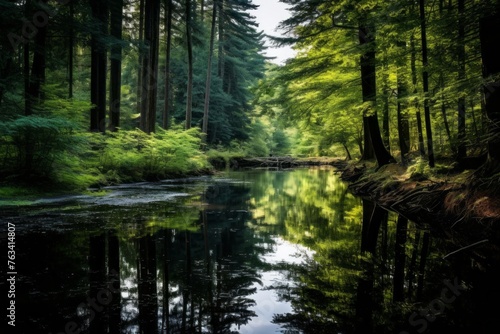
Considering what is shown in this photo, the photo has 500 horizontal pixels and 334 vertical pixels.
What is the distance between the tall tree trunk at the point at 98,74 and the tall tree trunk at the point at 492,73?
12914 mm

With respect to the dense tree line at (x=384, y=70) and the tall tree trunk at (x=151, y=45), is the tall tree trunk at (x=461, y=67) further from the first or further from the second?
the tall tree trunk at (x=151, y=45)

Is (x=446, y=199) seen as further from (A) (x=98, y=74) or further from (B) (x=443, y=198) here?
(A) (x=98, y=74)

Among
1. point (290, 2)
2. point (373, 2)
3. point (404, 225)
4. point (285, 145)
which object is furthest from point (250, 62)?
point (404, 225)

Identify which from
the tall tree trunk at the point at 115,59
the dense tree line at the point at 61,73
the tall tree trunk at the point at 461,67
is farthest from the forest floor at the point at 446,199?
the tall tree trunk at the point at 115,59

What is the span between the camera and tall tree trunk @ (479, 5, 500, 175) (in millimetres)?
6523

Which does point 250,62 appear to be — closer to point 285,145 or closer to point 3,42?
point 285,145

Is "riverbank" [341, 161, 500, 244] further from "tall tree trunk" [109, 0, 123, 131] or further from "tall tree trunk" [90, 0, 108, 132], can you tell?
"tall tree trunk" [109, 0, 123, 131]

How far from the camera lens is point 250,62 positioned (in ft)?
158

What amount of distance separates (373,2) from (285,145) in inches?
2080

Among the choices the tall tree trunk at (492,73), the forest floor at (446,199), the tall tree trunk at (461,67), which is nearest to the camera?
the forest floor at (446,199)

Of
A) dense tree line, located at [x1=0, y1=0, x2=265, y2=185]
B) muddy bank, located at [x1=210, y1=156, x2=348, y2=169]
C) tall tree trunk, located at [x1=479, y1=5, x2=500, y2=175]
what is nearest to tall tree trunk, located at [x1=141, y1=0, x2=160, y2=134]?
dense tree line, located at [x1=0, y1=0, x2=265, y2=185]

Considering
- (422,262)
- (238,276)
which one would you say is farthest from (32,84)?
(422,262)

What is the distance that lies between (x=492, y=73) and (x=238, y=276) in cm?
576

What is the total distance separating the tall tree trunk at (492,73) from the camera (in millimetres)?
6523
